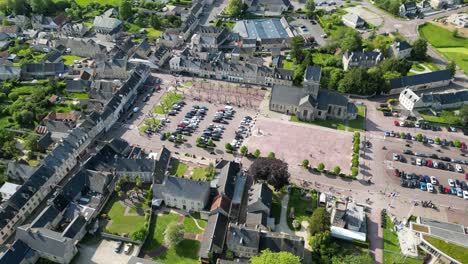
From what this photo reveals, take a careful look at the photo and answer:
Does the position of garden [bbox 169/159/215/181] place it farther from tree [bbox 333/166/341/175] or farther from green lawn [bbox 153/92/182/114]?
tree [bbox 333/166/341/175]

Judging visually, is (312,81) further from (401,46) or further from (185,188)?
(401,46)

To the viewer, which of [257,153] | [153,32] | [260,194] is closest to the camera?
[260,194]

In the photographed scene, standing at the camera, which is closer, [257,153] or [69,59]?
[257,153]

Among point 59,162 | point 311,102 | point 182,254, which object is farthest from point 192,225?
point 311,102

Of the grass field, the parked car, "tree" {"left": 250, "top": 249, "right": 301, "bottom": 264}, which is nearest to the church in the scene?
the grass field

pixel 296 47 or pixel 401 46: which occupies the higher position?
pixel 401 46

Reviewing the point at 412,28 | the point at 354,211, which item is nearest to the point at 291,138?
the point at 354,211
